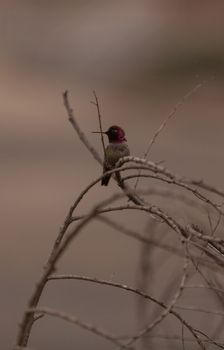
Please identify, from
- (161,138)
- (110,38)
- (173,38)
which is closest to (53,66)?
(110,38)

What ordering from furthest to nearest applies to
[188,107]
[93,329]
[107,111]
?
[188,107], [107,111], [93,329]

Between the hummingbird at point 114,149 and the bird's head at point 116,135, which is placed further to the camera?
the bird's head at point 116,135

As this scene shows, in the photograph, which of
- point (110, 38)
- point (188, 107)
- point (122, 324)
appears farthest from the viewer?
point (110, 38)

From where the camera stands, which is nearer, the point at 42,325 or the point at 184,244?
the point at 184,244

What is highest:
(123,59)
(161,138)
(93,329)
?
(123,59)

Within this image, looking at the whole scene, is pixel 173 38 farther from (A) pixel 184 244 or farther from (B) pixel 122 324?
(A) pixel 184 244

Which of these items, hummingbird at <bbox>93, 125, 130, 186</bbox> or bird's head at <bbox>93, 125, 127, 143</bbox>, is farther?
bird's head at <bbox>93, 125, 127, 143</bbox>

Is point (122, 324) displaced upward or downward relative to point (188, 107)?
downward

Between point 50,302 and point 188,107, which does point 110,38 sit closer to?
point 188,107
